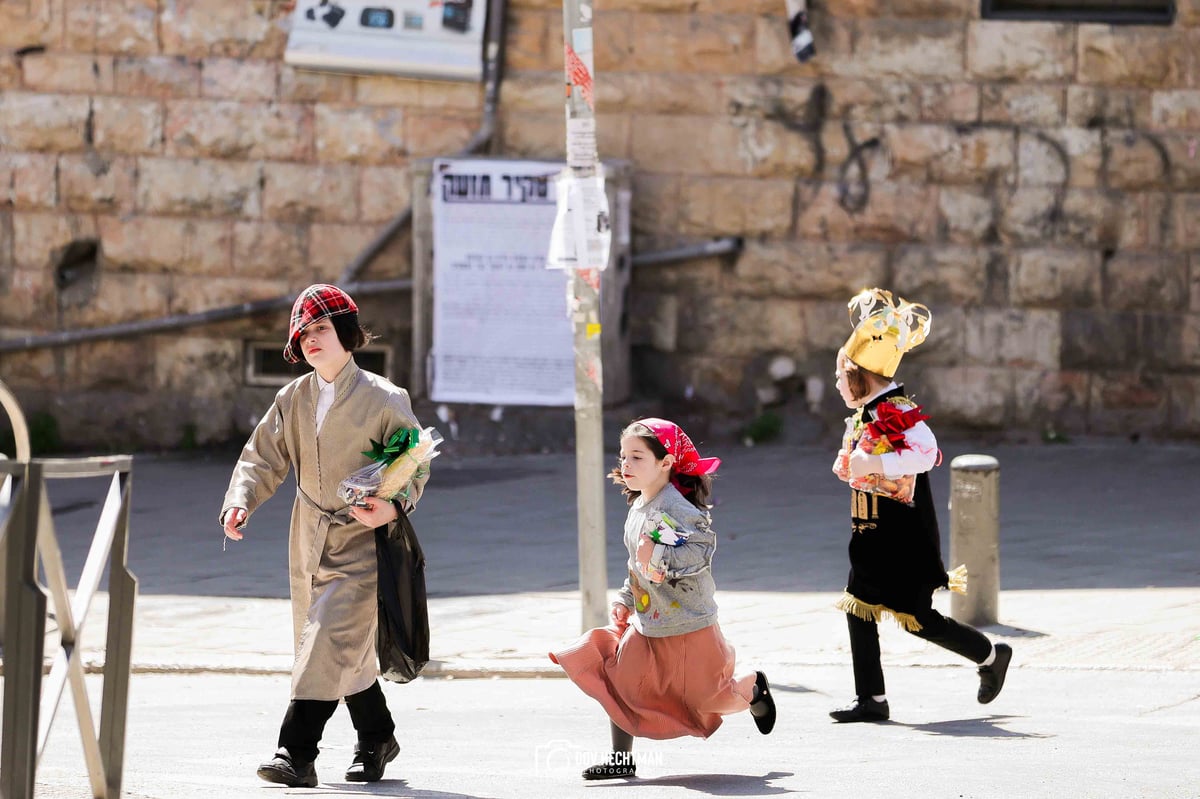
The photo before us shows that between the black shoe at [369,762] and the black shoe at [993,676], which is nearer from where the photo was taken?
the black shoe at [369,762]

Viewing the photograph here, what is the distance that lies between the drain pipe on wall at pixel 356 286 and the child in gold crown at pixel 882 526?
7253 millimetres

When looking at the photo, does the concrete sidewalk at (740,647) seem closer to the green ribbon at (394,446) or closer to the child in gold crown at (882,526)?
the child in gold crown at (882,526)

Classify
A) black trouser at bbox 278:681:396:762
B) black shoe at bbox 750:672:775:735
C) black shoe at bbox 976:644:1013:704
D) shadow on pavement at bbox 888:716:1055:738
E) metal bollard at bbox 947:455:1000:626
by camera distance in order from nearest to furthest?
black trouser at bbox 278:681:396:762
black shoe at bbox 750:672:775:735
shadow on pavement at bbox 888:716:1055:738
black shoe at bbox 976:644:1013:704
metal bollard at bbox 947:455:1000:626

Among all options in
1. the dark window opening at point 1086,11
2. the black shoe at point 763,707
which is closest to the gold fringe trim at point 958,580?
the black shoe at point 763,707

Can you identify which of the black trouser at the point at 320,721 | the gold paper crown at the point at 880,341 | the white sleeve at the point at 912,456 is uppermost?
the gold paper crown at the point at 880,341

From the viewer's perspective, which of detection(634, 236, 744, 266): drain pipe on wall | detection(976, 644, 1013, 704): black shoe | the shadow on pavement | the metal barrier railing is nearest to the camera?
the metal barrier railing

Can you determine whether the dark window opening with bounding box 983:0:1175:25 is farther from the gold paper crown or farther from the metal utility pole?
the gold paper crown

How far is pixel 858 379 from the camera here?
284 inches

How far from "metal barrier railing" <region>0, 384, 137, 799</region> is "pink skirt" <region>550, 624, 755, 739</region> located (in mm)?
1628

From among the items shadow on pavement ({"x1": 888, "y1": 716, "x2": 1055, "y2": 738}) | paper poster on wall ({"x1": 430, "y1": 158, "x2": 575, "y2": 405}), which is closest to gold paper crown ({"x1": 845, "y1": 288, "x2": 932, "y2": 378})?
shadow on pavement ({"x1": 888, "y1": 716, "x2": 1055, "y2": 738})

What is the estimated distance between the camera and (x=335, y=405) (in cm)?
629

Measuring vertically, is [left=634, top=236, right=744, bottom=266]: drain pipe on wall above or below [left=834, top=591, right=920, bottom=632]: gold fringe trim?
above

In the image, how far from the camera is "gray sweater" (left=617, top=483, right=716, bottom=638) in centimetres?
625

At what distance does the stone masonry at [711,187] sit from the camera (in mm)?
13711
